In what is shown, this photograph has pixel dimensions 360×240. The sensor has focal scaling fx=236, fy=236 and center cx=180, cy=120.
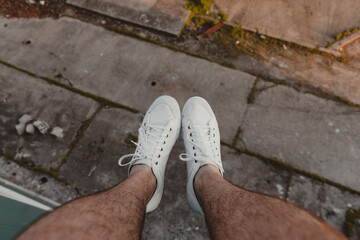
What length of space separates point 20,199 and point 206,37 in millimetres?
2050

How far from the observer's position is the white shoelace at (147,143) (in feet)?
5.70

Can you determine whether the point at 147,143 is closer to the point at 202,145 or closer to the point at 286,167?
the point at 202,145

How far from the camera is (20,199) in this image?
4.68ft

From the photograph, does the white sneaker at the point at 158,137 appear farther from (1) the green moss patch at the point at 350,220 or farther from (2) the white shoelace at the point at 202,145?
(1) the green moss patch at the point at 350,220

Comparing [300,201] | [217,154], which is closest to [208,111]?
[217,154]

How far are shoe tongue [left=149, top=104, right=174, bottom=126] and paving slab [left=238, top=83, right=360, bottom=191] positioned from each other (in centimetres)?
64

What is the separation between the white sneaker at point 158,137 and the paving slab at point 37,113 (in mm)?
563

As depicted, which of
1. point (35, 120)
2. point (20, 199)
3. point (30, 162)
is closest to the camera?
point (20, 199)

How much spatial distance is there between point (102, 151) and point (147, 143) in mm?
427

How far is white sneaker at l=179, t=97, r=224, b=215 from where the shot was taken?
67.3 inches

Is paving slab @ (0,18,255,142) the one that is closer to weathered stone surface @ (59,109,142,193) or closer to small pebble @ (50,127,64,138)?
weathered stone surface @ (59,109,142,193)

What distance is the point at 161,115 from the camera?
6.34ft

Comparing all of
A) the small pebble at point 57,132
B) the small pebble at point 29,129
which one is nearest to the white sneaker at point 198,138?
the small pebble at point 57,132

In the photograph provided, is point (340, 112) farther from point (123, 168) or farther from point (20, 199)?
point (20, 199)
